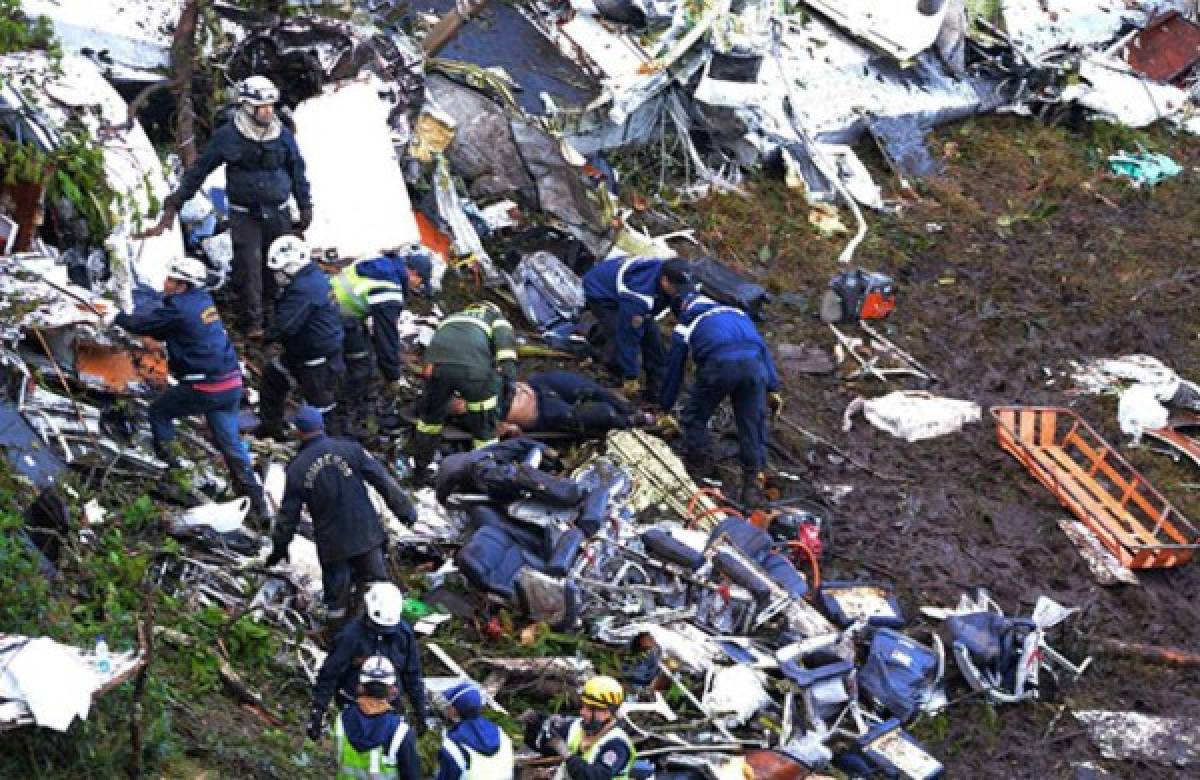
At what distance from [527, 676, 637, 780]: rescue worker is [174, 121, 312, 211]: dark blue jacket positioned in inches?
163

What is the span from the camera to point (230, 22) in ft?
39.7

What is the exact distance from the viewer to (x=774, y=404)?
11.0 m

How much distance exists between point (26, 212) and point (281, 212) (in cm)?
151

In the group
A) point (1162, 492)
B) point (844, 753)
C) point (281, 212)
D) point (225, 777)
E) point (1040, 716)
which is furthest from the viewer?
point (1162, 492)

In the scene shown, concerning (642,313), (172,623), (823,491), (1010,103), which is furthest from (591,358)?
(1010,103)

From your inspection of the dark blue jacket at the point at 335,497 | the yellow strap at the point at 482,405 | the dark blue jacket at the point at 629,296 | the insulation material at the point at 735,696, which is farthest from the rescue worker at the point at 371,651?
the dark blue jacket at the point at 629,296

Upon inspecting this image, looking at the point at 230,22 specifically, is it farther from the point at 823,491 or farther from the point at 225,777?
the point at 225,777

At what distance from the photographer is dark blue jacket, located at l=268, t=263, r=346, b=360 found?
9.25 metres

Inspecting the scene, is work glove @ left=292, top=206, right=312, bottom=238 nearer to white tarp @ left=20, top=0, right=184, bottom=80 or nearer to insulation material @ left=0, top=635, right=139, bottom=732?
white tarp @ left=20, top=0, right=184, bottom=80

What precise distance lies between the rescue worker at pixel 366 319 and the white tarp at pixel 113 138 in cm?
117

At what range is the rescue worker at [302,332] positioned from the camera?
30.3 feet

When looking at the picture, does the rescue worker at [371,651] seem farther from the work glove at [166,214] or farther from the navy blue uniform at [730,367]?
the work glove at [166,214]

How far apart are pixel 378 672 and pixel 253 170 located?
15.1 ft

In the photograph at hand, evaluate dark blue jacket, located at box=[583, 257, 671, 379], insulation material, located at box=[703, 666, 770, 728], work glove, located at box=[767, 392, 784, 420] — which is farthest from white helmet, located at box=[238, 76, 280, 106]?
insulation material, located at box=[703, 666, 770, 728]
